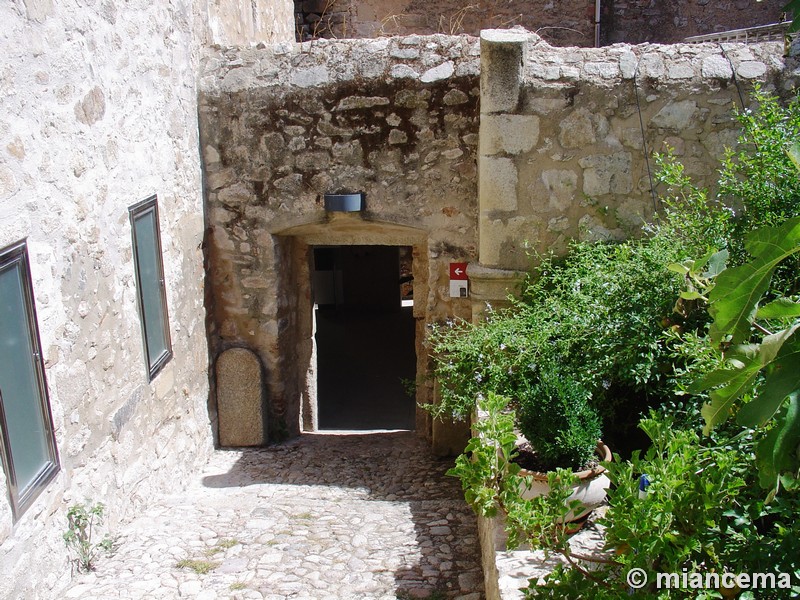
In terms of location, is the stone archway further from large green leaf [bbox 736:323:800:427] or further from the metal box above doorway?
large green leaf [bbox 736:323:800:427]

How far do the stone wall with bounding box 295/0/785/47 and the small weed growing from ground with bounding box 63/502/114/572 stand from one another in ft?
25.4

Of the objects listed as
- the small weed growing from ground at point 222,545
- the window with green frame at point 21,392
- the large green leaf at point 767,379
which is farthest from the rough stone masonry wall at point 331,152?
the large green leaf at point 767,379

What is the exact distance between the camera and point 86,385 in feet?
12.9

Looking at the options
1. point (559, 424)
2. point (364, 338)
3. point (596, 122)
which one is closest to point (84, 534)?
point (559, 424)

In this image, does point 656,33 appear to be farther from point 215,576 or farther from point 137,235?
point 215,576

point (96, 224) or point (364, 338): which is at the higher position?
point (96, 224)

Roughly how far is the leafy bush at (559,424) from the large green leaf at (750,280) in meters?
1.39

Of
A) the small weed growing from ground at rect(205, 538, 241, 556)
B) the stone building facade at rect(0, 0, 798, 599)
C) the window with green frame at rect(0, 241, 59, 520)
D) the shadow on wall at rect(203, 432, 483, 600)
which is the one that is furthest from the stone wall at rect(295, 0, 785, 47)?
the window with green frame at rect(0, 241, 59, 520)

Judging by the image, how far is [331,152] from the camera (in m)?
5.69

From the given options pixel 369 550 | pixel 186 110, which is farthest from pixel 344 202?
pixel 369 550

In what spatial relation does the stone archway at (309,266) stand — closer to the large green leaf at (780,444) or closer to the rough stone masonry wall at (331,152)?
the rough stone masonry wall at (331,152)

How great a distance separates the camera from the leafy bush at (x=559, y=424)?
3348 mm

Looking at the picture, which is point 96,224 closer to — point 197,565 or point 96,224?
point 96,224

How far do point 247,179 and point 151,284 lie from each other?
135cm
